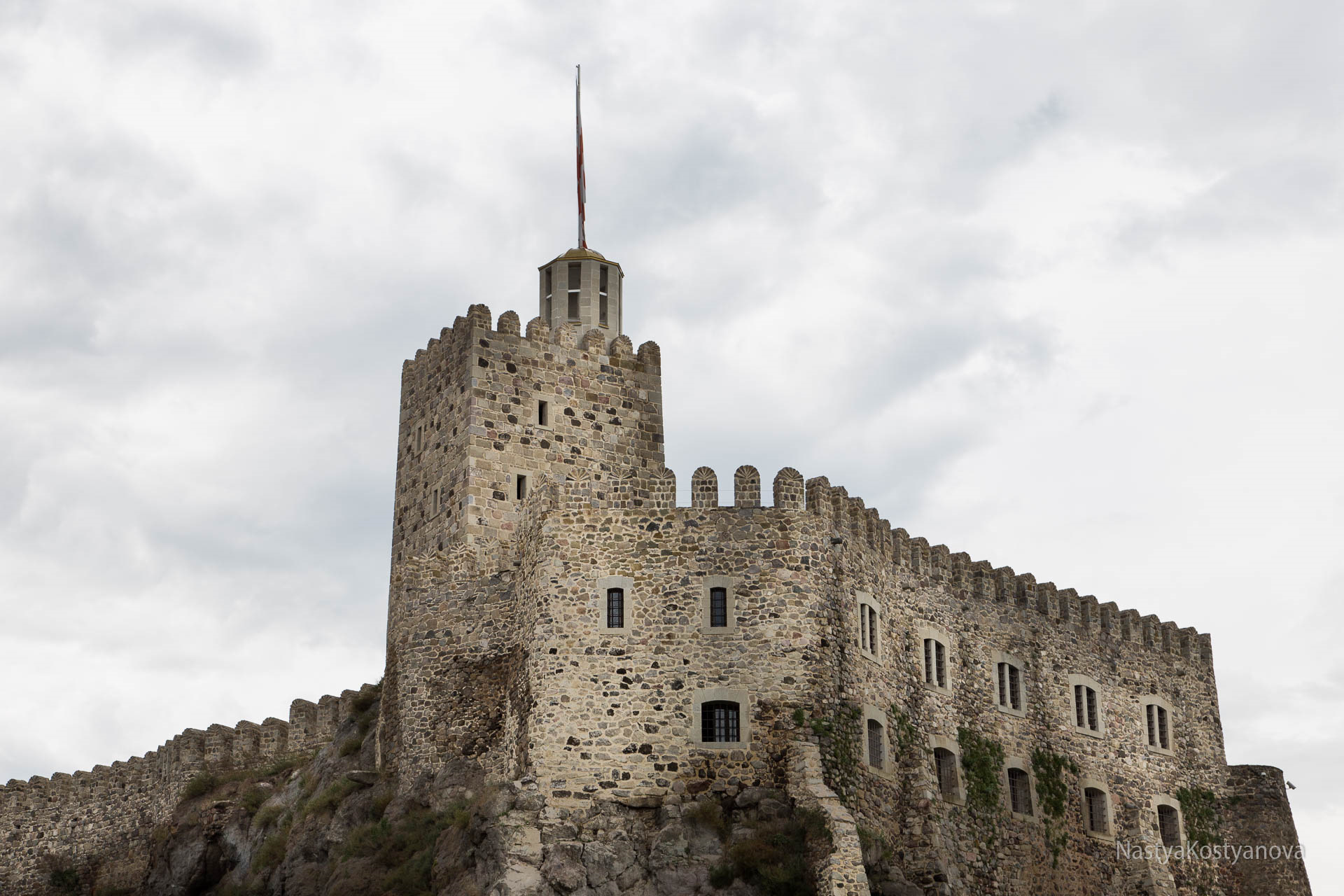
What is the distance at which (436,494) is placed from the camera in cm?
5434

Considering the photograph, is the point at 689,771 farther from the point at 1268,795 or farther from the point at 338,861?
the point at 1268,795

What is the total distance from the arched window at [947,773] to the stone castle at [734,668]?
8cm

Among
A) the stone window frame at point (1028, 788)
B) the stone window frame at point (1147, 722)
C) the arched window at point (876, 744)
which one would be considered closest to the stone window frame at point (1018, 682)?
the stone window frame at point (1028, 788)

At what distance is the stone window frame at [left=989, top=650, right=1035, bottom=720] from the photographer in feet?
173

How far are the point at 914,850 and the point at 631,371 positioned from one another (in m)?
18.4

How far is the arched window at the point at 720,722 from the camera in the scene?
43.9 m

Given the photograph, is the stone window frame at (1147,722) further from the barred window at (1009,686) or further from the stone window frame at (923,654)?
the stone window frame at (923,654)

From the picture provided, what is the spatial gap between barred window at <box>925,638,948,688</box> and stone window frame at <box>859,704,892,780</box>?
11.7ft

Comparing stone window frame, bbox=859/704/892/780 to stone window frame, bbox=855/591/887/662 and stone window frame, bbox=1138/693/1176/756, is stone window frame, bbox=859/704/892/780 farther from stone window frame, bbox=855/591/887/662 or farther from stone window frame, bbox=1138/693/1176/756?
stone window frame, bbox=1138/693/1176/756

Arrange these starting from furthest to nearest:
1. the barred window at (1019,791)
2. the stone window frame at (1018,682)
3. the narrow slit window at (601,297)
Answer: the narrow slit window at (601,297) < the stone window frame at (1018,682) < the barred window at (1019,791)

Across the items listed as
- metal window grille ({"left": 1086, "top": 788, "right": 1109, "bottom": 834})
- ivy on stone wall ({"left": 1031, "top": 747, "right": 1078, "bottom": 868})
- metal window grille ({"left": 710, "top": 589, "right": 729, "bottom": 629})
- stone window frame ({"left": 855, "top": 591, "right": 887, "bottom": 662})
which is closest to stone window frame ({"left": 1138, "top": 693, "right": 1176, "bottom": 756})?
metal window grille ({"left": 1086, "top": 788, "right": 1109, "bottom": 834})

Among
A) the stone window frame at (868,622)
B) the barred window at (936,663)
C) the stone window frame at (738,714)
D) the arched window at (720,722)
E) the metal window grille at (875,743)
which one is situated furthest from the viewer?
the barred window at (936,663)

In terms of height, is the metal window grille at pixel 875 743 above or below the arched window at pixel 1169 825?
above

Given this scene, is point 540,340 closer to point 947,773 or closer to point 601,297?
point 601,297
